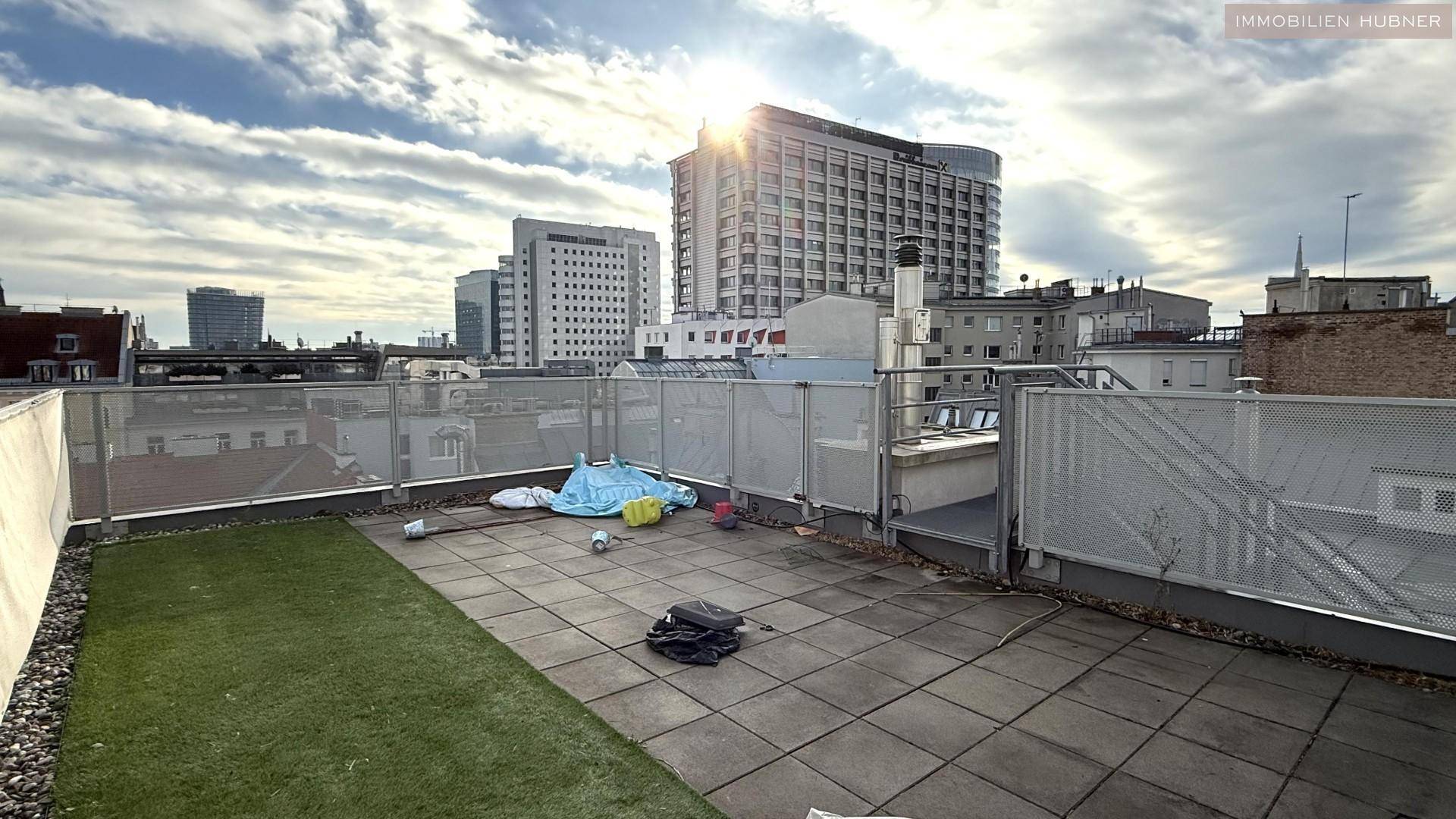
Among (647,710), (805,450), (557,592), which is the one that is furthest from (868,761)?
(805,450)

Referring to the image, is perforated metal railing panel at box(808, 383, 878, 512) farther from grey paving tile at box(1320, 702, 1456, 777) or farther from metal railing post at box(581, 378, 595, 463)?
metal railing post at box(581, 378, 595, 463)

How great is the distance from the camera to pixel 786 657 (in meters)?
5.08

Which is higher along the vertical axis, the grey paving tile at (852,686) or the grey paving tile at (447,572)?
the grey paving tile at (447,572)

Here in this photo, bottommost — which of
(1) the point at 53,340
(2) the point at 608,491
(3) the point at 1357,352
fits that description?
(2) the point at 608,491

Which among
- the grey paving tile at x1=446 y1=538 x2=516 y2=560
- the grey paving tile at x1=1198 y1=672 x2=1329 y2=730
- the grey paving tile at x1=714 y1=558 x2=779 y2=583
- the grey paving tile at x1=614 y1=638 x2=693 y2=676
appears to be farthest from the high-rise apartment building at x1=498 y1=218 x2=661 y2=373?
the grey paving tile at x1=1198 y1=672 x2=1329 y2=730

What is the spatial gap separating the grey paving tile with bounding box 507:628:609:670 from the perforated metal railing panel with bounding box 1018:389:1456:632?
4.34 m

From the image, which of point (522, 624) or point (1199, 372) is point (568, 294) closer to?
point (1199, 372)

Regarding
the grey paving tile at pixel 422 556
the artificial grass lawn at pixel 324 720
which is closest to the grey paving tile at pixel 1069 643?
the artificial grass lawn at pixel 324 720

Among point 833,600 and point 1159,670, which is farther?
point 833,600

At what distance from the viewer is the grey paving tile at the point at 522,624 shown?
5.48m

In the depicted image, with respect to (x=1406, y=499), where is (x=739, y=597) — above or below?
below

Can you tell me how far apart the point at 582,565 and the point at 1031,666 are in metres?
4.74

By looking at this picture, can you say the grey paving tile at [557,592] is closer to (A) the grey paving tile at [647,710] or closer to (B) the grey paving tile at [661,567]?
(B) the grey paving tile at [661,567]

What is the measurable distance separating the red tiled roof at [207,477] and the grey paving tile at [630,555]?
4.91 m
